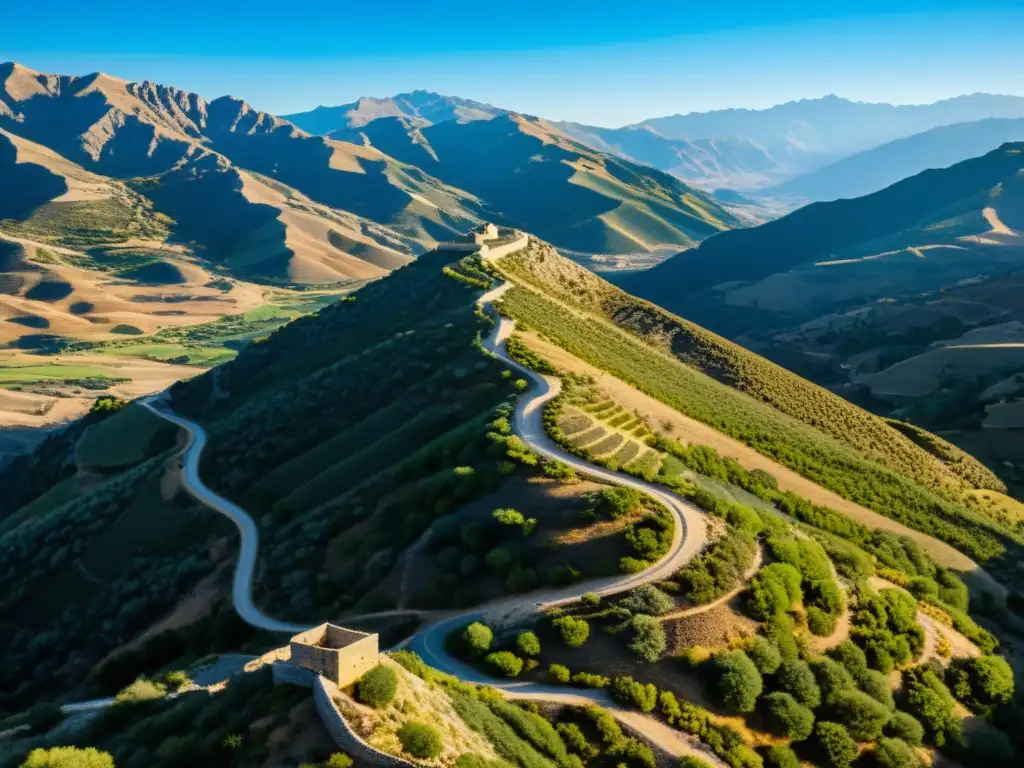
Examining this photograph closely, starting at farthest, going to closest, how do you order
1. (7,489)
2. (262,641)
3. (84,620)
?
1. (7,489)
2. (84,620)
3. (262,641)

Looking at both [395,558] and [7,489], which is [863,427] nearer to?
[395,558]

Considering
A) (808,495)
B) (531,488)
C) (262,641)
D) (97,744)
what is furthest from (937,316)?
(97,744)

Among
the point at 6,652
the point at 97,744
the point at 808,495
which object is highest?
the point at 808,495

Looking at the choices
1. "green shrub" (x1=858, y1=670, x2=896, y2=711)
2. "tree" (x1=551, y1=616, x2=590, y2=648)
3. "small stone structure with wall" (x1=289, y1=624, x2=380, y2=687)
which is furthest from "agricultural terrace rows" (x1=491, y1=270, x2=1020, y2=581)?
"small stone structure with wall" (x1=289, y1=624, x2=380, y2=687)

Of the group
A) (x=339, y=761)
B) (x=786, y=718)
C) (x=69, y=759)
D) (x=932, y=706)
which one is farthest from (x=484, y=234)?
(x=339, y=761)

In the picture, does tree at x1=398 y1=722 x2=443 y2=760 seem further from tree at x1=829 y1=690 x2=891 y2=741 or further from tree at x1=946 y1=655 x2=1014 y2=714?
tree at x1=946 y1=655 x2=1014 y2=714

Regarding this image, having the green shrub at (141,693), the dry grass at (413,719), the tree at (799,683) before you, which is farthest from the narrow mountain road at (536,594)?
the tree at (799,683)

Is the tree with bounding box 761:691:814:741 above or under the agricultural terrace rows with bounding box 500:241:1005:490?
under
